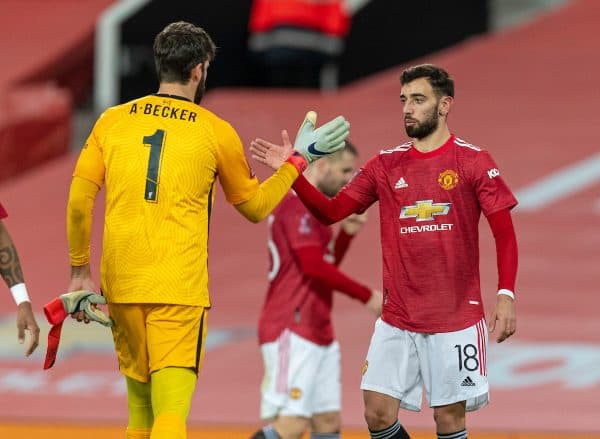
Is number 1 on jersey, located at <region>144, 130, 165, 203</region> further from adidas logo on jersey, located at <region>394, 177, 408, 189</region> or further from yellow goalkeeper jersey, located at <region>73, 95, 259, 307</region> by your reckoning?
adidas logo on jersey, located at <region>394, 177, 408, 189</region>

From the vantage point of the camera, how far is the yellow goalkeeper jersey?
559cm

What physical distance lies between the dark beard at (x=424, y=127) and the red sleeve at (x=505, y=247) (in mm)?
522

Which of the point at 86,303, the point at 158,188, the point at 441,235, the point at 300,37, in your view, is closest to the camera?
the point at 158,188

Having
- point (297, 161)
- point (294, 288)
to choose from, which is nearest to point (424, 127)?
point (297, 161)

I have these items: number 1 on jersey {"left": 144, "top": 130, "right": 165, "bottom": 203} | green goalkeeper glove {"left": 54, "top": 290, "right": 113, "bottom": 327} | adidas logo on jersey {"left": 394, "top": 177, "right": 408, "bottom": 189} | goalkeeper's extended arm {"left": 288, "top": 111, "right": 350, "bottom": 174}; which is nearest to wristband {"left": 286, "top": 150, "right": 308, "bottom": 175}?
goalkeeper's extended arm {"left": 288, "top": 111, "right": 350, "bottom": 174}

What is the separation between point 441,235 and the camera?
616 cm

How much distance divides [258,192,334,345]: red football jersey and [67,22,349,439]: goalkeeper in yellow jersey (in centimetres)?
181

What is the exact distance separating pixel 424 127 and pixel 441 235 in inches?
21.0

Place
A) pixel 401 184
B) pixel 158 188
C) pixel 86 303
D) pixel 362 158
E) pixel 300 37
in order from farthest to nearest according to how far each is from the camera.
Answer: pixel 300 37 < pixel 362 158 < pixel 401 184 < pixel 86 303 < pixel 158 188

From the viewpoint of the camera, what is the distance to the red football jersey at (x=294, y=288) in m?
7.63

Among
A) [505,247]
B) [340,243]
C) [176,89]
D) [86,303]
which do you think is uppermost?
[176,89]

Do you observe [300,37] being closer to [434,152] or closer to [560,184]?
[560,184]

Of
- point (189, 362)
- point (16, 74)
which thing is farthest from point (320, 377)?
point (16, 74)

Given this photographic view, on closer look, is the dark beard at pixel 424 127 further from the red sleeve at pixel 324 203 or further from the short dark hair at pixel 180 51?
the short dark hair at pixel 180 51
